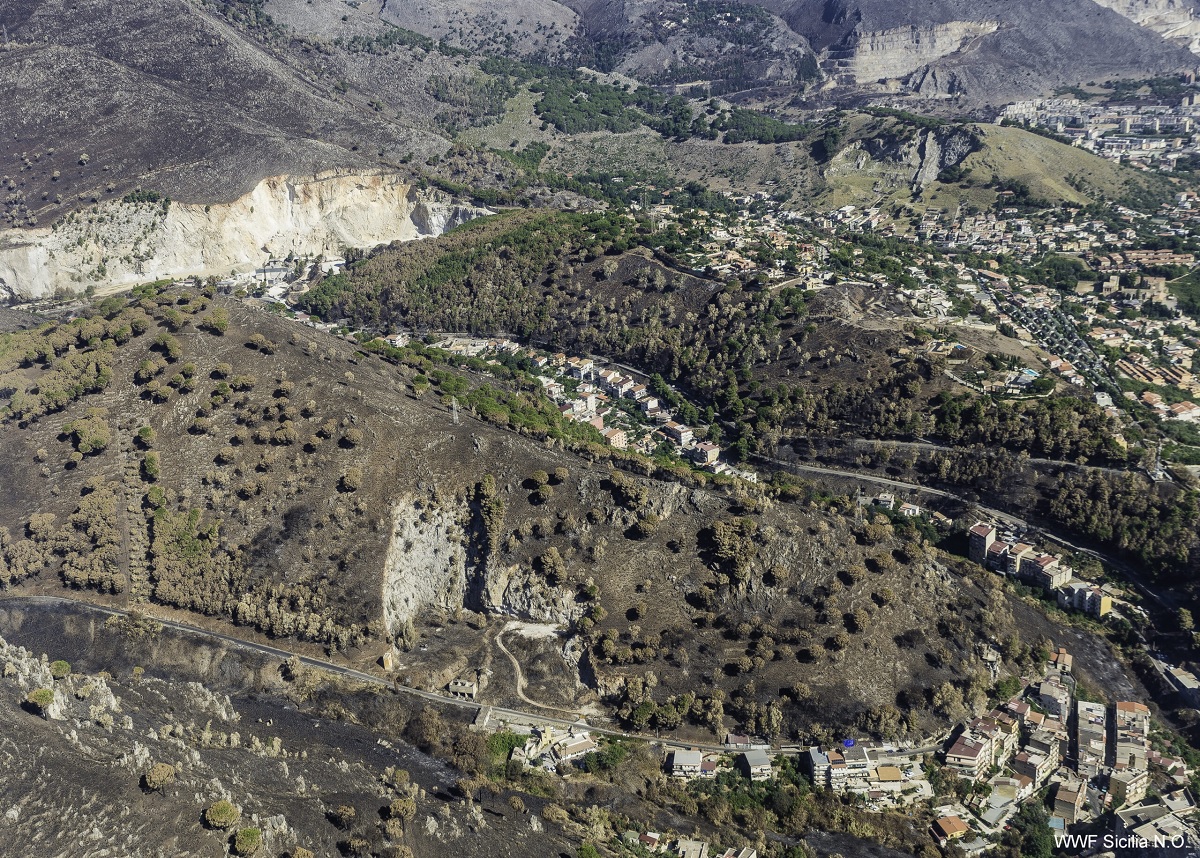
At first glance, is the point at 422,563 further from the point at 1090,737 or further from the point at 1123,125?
the point at 1123,125

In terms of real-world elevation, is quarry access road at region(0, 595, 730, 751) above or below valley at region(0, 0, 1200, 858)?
below

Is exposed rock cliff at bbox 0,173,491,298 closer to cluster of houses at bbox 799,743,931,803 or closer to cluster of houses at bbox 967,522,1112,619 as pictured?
cluster of houses at bbox 967,522,1112,619

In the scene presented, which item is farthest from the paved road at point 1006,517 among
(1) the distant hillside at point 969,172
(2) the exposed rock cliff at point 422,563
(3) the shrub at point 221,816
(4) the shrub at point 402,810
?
(1) the distant hillside at point 969,172

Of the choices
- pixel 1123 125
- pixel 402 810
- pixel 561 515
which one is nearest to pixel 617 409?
pixel 561 515

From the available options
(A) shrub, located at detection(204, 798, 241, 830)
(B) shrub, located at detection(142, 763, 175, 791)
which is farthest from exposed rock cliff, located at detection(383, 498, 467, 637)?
(A) shrub, located at detection(204, 798, 241, 830)

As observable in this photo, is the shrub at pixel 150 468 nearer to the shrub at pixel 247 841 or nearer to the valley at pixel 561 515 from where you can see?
the valley at pixel 561 515

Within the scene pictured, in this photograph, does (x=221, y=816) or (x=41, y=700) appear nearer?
(x=221, y=816)
